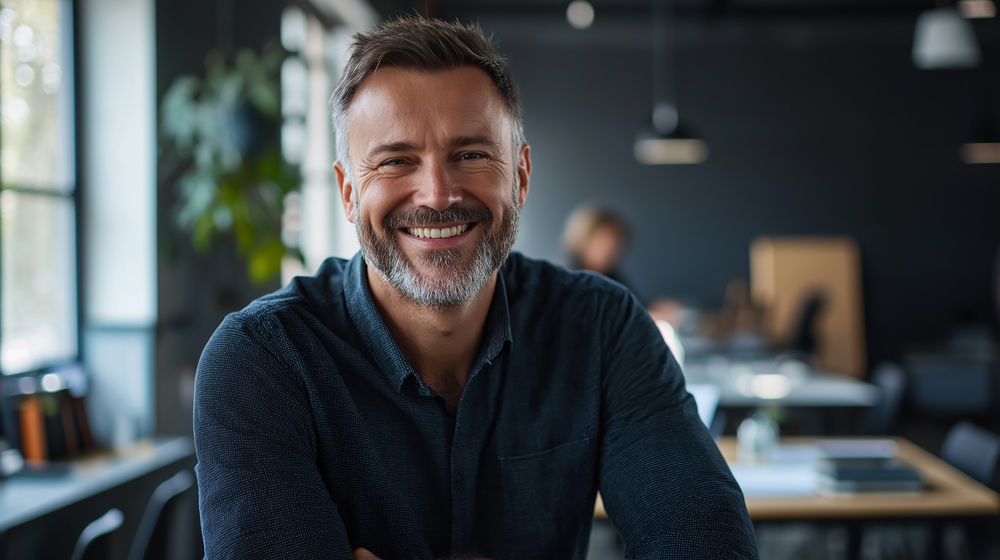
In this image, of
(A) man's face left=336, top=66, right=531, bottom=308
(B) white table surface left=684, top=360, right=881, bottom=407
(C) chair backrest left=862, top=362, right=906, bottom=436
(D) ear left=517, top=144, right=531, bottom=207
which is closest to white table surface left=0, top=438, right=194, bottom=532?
(A) man's face left=336, top=66, right=531, bottom=308

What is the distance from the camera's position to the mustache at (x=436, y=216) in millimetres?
1347

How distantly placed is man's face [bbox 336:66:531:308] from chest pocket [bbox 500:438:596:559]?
30cm

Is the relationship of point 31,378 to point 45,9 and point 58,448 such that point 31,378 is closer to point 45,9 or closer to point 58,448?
point 58,448

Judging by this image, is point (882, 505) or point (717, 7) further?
point (717, 7)

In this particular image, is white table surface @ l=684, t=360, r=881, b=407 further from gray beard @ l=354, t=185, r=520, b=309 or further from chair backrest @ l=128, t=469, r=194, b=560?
gray beard @ l=354, t=185, r=520, b=309

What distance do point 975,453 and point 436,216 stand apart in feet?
8.31

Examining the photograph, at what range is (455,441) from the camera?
1.35 metres

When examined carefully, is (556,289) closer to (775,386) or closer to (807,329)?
(775,386)

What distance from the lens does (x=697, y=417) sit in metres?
1.44

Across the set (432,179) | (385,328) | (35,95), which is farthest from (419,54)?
(35,95)

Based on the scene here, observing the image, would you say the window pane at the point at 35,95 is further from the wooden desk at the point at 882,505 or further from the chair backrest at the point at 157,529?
the wooden desk at the point at 882,505

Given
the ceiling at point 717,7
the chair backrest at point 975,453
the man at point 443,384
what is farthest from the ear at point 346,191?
the ceiling at point 717,7

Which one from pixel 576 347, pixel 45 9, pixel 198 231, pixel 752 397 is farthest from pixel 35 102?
pixel 752 397

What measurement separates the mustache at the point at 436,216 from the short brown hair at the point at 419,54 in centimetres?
15
